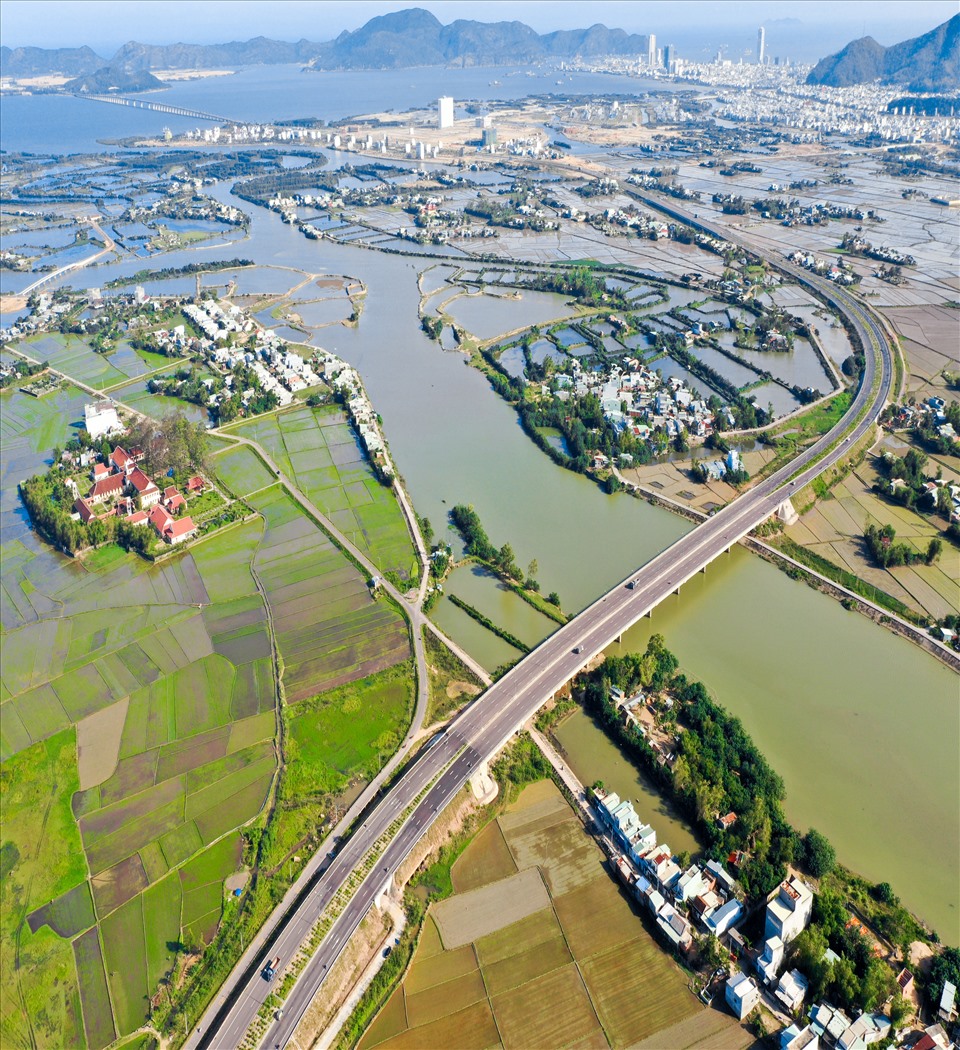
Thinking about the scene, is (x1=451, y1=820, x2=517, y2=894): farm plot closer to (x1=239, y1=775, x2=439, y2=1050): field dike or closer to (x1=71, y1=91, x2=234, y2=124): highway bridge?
(x1=239, y1=775, x2=439, y2=1050): field dike

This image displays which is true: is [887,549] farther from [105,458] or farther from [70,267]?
[70,267]

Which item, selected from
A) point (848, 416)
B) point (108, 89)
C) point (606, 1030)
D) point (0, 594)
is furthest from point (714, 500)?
point (108, 89)

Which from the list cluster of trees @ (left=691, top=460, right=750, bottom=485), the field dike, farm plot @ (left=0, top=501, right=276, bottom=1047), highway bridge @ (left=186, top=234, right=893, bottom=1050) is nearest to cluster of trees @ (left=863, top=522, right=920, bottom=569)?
highway bridge @ (left=186, top=234, right=893, bottom=1050)

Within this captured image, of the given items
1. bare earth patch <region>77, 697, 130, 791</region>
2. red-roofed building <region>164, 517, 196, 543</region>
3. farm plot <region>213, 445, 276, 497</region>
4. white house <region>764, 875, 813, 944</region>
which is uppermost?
red-roofed building <region>164, 517, 196, 543</region>

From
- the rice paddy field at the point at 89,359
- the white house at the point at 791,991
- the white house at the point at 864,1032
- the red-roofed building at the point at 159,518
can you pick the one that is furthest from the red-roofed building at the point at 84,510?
the white house at the point at 864,1032

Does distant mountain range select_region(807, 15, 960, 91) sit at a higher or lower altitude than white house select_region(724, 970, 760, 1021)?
higher
